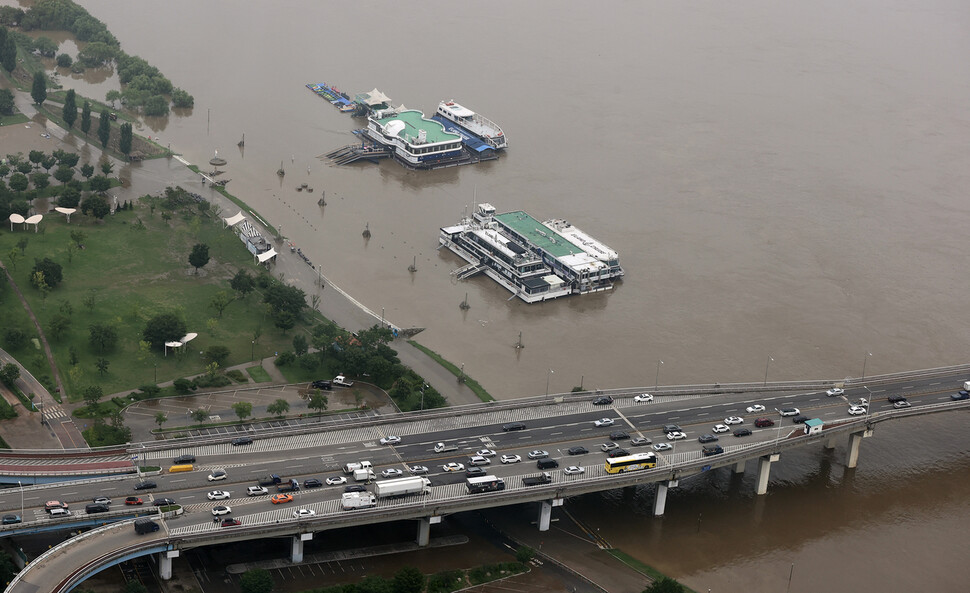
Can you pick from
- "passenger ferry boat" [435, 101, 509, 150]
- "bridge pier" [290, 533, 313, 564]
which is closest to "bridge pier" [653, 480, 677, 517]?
"bridge pier" [290, 533, 313, 564]

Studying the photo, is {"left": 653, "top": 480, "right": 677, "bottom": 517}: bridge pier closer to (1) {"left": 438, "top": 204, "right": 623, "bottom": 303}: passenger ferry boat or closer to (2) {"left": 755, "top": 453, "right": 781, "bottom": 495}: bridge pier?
(2) {"left": 755, "top": 453, "right": 781, "bottom": 495}: bridge pier

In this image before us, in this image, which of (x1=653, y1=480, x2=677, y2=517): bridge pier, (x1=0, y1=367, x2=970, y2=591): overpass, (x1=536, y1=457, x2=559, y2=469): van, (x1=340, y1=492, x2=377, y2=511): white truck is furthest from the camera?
(x1=653, y1=480, x2=677, y2=517): bridge pier

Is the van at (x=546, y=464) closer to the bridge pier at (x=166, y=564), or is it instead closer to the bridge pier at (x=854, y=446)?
the bridge pier at (x=854, y=446)

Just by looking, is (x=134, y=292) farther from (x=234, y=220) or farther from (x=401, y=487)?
(x=401, y=487)

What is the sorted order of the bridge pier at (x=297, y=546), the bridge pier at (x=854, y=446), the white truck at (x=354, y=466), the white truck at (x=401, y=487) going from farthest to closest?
1. the bridge pier at (x=854, y=446)
2. the white truck at (x=354, y=466)
3. the white truck at (x=401, y=487)
4. the bridge pier at (x=297, y=546)

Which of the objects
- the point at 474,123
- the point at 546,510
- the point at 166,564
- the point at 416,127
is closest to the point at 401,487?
the point at 546,510

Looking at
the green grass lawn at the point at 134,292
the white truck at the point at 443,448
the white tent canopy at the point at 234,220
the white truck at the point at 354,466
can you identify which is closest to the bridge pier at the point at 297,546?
the white truck at the point at 354,466
